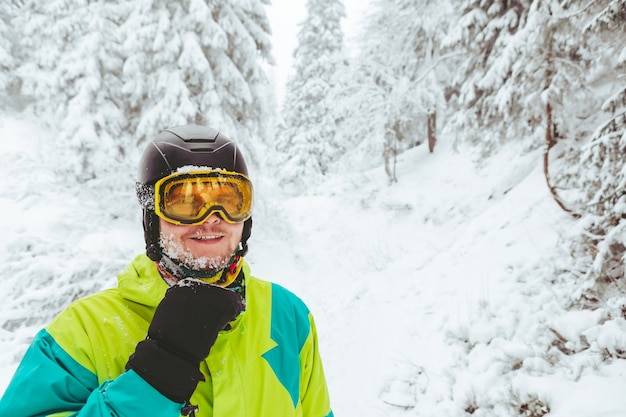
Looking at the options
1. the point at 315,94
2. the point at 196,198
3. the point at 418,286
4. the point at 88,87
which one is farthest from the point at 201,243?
the point at 315,94

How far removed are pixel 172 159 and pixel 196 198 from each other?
0.27 metres

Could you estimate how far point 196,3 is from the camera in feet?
29.2

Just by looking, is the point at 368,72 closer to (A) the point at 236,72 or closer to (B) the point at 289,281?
(A) the point at 236,72

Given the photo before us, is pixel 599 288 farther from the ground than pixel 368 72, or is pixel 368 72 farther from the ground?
pixel 368 72

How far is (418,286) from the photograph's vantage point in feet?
24.9

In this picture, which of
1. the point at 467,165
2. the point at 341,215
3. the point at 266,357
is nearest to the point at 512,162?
the point at 467,165

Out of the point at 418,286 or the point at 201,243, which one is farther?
the point at 418,286

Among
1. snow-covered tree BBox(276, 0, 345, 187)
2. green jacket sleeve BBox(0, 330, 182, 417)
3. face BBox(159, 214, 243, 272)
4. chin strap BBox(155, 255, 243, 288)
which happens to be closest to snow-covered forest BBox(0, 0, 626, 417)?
chin strap BBox(155, 255, 243, 288)

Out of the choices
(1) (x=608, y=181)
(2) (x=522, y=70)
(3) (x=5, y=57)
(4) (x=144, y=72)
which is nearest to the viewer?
(1) (x=608, y=181)

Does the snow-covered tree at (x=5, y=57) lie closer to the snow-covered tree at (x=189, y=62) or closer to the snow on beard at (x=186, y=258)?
the snow-covered tree at (x=189, y=62)

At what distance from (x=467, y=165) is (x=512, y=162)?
8.83 ft

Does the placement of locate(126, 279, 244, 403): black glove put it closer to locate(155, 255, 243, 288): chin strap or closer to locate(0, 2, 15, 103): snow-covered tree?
locate(155, 255, 243, 288): chin strap

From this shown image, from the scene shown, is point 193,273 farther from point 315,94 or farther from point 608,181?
point 315,94

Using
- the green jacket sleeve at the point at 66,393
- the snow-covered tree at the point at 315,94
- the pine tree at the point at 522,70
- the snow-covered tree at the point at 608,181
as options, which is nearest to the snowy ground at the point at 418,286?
the snow-covered tree at the point at 608,181
